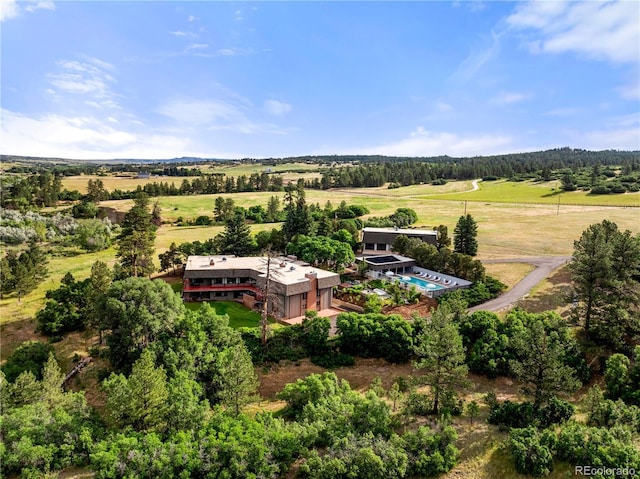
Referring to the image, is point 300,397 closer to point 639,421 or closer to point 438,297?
point 639,421

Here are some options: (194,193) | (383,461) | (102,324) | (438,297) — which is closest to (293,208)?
(438,297)

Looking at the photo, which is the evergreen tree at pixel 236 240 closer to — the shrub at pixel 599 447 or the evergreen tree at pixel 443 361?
the evergreen tree at pixel 443 361

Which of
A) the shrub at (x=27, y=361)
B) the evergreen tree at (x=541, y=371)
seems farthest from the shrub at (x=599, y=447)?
the shrub at (x=27, y=361)

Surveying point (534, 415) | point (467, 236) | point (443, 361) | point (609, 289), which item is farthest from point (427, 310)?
point (467, 236)

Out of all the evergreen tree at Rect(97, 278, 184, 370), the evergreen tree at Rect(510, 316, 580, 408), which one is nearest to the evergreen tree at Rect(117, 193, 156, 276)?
the evergreen tree at Rect(97, 278, 184, 370)

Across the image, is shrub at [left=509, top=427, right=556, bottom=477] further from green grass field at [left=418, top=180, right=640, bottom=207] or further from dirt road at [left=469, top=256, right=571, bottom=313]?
green grass field at [left=418, top=180, right=640, bottom=207]
